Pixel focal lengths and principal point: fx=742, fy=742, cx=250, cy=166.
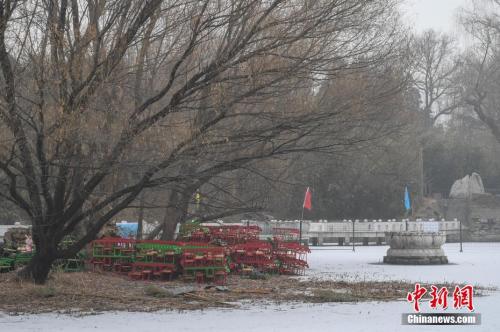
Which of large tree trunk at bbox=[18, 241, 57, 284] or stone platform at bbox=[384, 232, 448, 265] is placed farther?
stone platform at bbox=[384, 232, 448, 265]

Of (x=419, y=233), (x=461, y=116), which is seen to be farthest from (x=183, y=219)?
(x=461, y=116)

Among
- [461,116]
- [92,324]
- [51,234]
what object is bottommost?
[92,324]

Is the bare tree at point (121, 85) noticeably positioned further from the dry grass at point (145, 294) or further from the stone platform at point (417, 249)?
the stone platform at point (417, 249)

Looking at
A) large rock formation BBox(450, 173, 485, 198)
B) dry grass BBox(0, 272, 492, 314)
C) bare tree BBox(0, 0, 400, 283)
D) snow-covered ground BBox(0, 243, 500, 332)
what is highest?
large rock formation BBox(450, 173, 485, 198)

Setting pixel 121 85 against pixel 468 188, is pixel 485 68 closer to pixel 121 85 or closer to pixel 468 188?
pixel 468 188

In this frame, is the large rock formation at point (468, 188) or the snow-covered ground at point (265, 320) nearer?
the snow-covered ground at point (265, 320)

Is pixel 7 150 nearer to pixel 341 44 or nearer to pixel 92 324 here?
pixel 92 324

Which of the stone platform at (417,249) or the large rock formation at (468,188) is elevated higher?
the large rock formation at (468,188)

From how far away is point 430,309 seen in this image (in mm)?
11664

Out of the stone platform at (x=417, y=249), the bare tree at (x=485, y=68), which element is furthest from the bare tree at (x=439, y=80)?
the stone platform at (x=417, y=249)

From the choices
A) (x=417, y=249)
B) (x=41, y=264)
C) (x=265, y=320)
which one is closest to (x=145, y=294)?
(x=41, y=264)

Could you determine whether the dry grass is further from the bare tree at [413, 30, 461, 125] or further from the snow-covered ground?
the bare tree at [413, 30, 461, 125]

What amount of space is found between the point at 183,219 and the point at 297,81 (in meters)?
9.07

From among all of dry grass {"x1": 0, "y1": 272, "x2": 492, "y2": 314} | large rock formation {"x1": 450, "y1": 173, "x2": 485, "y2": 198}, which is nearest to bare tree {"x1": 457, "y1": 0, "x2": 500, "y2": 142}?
large rock formation {"x1": 450, "y1": 173, "x2": 485, "y2": 198}
